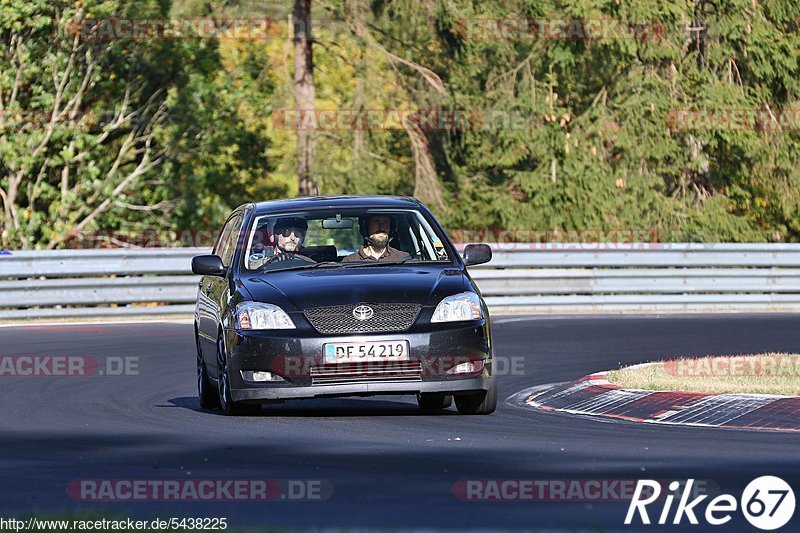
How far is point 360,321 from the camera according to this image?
11.4m

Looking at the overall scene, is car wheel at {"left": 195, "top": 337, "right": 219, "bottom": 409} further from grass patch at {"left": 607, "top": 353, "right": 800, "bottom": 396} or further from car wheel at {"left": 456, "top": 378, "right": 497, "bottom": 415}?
grass patch at {"left": 607, "top": 353, "right": 800, "bottom": 396}

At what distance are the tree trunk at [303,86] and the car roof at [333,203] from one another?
22128mm

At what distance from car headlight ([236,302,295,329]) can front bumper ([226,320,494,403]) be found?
0.06m

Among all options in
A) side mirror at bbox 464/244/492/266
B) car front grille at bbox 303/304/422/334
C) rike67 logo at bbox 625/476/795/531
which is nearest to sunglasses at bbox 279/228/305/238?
side mirror at bbox 464/244/492/266

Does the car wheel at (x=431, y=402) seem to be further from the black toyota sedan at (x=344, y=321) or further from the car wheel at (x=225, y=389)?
the car wheel at (x=225, y=389)

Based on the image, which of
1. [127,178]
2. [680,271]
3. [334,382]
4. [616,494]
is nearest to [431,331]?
[334,382]

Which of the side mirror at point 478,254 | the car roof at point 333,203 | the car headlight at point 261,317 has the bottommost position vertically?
the car headlight at point 261,317

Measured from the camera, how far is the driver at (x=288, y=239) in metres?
12.6

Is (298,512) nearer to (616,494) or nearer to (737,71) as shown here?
(616,494)

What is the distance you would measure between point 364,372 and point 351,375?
9 centimetres

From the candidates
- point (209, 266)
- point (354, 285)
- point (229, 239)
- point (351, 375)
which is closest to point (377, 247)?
point (354, 285)

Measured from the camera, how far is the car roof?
12.9 meters

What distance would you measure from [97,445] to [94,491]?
2028 mm

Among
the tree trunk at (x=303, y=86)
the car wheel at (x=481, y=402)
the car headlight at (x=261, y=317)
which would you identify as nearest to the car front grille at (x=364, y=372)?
the car headlight at (x=261, y=317)
